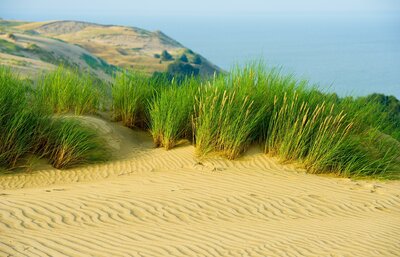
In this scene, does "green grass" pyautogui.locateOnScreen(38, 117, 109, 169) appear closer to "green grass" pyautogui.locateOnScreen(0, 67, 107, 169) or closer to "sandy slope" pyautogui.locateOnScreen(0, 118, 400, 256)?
"green grass" pyautogui.locateOnScreen(0, 67, 107, 169)

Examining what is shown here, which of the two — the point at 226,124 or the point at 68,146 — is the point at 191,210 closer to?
the point at 226,124

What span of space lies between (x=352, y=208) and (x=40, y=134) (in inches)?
195

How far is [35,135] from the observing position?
9477mm

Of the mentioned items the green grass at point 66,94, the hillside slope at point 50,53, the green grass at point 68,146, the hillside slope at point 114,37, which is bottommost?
the hillside slope at point 114,37

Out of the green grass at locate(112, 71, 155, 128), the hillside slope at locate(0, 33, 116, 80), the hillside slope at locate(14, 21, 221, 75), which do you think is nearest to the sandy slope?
the green grass at locate(112, 71, 155, 128)

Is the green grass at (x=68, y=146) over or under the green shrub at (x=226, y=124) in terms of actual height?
under

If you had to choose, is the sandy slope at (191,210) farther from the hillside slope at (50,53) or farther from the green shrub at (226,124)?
the hillside slope at (50,53)

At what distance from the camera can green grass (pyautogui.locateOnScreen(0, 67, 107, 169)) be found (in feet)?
30.1

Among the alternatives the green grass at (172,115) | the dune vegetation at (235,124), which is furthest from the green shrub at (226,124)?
the green grass at (172,115)

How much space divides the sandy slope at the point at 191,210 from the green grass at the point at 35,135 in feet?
1.12

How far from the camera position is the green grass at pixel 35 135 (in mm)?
9188

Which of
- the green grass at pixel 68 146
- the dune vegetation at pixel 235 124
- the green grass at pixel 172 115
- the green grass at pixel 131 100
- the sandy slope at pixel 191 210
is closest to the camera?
the sandy slope at pixel 191 210

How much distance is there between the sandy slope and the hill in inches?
341

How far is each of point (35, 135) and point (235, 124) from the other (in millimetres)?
3233
